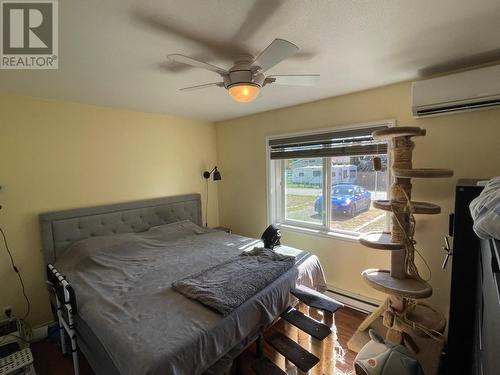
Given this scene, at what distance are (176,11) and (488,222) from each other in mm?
1403

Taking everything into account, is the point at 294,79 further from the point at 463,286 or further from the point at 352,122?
the point at 463,286

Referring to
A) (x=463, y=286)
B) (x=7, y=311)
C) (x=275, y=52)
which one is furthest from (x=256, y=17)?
(x=7, y=311)

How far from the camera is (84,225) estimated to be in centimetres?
260

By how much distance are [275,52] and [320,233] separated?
7.32 ft

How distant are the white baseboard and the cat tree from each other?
23.7 inches

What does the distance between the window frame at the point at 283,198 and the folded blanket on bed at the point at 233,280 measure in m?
0.94

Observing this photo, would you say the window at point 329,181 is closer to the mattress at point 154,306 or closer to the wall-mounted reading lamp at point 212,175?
the mattress at point 154,306

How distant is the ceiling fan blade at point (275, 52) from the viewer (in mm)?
1175

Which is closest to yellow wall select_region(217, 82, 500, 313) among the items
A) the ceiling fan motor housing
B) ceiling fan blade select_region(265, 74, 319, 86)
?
ceiling fan blade select_region(265, 74, 319, 86)

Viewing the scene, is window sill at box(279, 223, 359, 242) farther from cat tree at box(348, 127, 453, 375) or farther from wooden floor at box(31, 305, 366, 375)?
wooden floor at box(31, 305, 366, 375)

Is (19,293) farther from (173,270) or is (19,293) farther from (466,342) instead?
(466,342)

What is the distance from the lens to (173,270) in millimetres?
2150

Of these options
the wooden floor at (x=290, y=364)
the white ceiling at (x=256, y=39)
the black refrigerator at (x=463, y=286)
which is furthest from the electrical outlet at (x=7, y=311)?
the black refrigerator at (x=463, y=286)

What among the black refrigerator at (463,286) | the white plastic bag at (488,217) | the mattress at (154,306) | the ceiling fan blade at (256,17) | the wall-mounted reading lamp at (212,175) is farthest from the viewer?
the wall-mounted reading lamp at (212,175)
